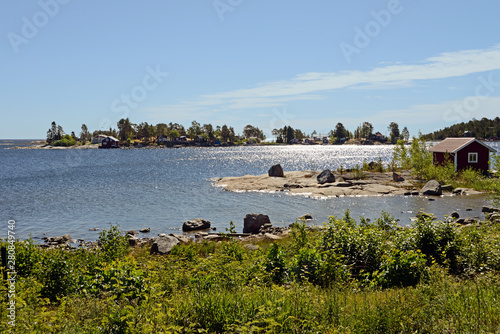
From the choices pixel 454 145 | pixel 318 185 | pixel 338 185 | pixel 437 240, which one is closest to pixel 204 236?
pixel 437 240

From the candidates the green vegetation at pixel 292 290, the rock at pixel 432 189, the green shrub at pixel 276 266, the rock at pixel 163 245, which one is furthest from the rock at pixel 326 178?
the green shrub at pixel 276 266

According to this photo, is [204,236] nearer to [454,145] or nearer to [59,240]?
[59,240]

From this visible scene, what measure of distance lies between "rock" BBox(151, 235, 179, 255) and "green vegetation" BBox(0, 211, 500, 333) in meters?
6.94

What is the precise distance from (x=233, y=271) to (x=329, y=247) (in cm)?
343

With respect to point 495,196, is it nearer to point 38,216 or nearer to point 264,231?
point 264,231

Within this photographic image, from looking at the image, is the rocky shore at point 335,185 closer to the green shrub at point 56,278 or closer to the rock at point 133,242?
the rock at point 133,242

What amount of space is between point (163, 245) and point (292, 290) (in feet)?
45.0

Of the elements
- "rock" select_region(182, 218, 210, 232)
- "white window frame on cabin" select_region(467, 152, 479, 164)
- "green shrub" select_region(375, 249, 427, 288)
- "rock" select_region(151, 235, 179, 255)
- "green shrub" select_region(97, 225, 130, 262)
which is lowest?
"rock" select_region(182, 218, 210, 232)

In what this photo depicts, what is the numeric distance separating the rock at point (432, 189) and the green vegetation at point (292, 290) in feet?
107

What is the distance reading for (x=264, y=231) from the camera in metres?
27.3

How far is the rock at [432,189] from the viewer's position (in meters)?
42.4

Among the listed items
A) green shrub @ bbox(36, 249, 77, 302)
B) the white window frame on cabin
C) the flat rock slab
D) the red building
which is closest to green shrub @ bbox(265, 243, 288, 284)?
green shrub @ bbox(36, 249, 77, 302)

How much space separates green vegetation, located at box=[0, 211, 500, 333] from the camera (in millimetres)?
6766

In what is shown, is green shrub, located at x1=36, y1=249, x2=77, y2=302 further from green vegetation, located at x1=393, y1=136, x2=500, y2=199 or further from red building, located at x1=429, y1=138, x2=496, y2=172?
red building, located at x1=429, y1=138, x2=496, y2=172
